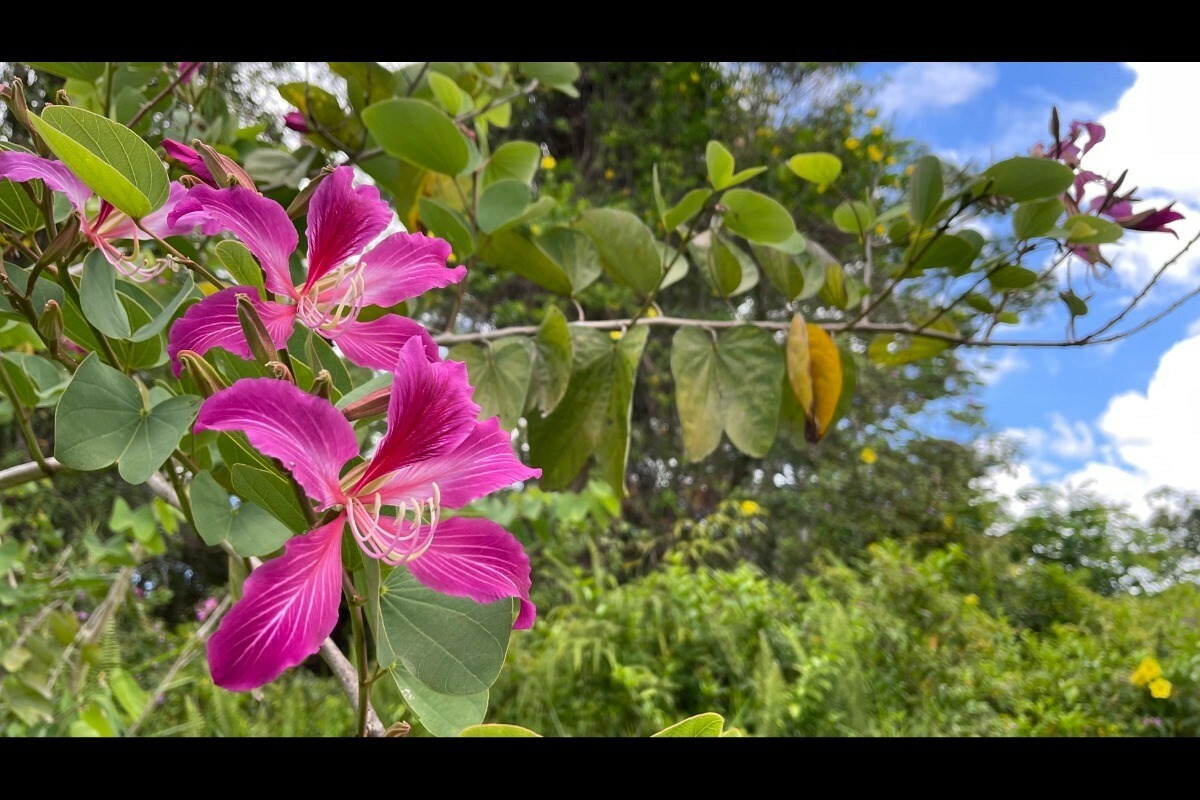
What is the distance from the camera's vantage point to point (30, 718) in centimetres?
106

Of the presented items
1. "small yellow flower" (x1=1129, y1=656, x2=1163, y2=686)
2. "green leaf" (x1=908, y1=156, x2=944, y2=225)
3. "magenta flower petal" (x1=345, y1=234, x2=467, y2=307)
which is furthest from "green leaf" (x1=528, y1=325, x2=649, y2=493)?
"small yellow flower" (x1=1129, y1=656, x2=1163, y2=686)

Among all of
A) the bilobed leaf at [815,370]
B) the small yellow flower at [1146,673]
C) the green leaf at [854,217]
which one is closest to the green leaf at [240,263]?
the bilobed leaf at [815,370]

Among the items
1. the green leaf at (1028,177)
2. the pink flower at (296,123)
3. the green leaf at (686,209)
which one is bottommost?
the pink flower at (296,123)

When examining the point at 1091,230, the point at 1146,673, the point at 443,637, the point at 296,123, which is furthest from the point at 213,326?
the point at 1146,673

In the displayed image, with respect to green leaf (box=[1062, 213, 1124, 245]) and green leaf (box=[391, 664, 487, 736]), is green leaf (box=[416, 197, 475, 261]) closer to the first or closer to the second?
green leaf (box=[391, 664, 487, 736])

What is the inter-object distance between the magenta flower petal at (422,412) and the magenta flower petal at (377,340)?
0.07 meters

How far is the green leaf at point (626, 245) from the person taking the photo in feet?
2.23

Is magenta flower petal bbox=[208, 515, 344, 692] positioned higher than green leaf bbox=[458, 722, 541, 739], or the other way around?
magenta flower petal bbox=[208, 515, 344, 692]

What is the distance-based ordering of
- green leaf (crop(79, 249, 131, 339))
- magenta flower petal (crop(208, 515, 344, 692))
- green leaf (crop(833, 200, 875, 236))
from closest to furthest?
1. magenta flower petal (crop(208, 515, 344, 692))
2. green leaf (crop(79, 249, 131, 339))
3. green leaf (crop(833, 200, 875, 236))

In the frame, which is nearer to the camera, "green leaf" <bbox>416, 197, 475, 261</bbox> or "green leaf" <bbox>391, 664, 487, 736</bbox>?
"green leaf" <bbox>391, 664, 487, 736</bbox>

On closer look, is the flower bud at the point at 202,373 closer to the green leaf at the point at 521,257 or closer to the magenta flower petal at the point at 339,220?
the magenta flower petal at the point at 339,220

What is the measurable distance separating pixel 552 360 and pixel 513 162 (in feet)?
→ 0.69

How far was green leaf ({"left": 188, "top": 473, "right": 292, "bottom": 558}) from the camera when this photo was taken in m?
0.33
